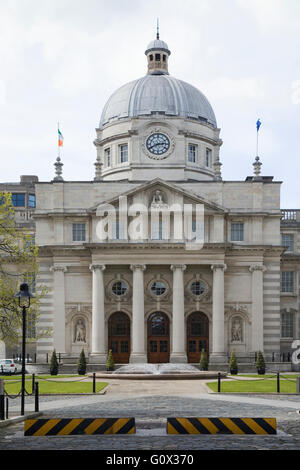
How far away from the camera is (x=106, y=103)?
7988 centimetres

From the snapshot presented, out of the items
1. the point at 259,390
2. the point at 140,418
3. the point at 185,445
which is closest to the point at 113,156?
the point at 259,390

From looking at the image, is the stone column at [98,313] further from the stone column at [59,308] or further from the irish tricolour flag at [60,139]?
the irish tricolour flag at [60,139]

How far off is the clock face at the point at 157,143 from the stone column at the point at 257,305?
1607 cm

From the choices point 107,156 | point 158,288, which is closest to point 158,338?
point 158,288

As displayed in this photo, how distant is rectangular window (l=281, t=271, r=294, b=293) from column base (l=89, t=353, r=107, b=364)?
20705 millimetres

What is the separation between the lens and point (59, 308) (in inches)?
2485

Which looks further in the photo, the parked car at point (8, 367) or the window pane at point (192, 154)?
the window pane at point (192, 154)

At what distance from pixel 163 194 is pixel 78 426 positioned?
1778 inches

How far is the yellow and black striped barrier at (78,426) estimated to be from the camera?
61.4 feet

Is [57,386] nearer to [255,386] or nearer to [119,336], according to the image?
[255,386]

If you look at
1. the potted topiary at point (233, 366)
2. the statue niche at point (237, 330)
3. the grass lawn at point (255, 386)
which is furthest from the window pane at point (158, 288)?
the grass lawn at point (255, 386)

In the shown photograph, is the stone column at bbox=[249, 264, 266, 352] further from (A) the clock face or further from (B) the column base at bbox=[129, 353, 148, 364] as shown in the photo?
(A) the clock face
